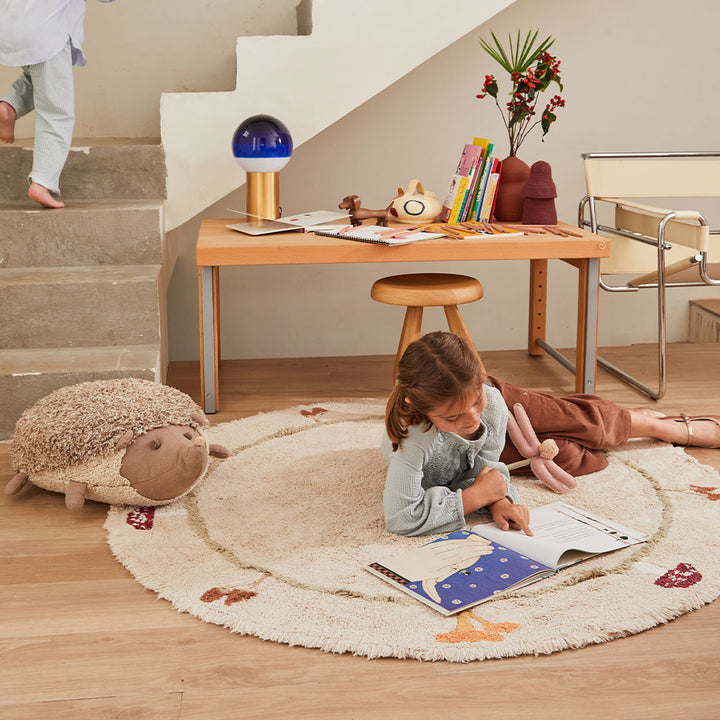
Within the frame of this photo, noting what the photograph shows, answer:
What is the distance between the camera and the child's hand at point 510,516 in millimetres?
1738

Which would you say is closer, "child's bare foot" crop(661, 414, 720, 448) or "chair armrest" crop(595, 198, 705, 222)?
"child's bare foot" crop(661, 414, 720, 448)

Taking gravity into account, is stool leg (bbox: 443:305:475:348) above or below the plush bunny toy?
above

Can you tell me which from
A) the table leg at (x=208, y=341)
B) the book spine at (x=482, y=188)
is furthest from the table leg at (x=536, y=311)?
the table leg at (x=208, y=341)

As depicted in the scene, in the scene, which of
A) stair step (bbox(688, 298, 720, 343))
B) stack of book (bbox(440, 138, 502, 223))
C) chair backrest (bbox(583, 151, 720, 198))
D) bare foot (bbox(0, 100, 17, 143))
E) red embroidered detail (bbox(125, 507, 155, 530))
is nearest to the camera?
red embroidered detail (bbox(125, 507, 155, 530))

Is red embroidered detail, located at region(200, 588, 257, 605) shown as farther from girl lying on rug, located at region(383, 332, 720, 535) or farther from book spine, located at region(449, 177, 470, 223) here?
book spine, located at region(449, 177, 470, 223)

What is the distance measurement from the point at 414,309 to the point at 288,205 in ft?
3.04

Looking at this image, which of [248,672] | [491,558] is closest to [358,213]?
[491,558]

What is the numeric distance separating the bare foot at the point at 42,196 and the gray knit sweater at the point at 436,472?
56.1 inches

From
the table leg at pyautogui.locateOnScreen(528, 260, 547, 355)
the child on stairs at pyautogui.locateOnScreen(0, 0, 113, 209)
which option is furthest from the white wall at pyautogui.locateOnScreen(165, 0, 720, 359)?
the child on stairs at pyautogui.locateOnScreen(0, 0, 113, 209)

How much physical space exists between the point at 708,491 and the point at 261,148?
1565mm

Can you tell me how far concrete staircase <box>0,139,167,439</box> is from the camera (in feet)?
7.67

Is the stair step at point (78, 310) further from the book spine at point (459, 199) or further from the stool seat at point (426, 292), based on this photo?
the book spine at point (459, 199)

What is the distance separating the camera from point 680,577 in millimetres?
1604

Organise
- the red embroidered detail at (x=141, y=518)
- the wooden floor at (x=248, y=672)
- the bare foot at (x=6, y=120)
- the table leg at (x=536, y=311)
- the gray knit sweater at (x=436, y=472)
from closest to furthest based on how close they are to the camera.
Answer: the wooden floor at (x=248, y=672)
the gray knit sweater at (x=436, y=472)
the red embroidered detail at (x=141, y=518)
the bare foot at (x=6, y=120)
the table leg at (x=536, y=311)
